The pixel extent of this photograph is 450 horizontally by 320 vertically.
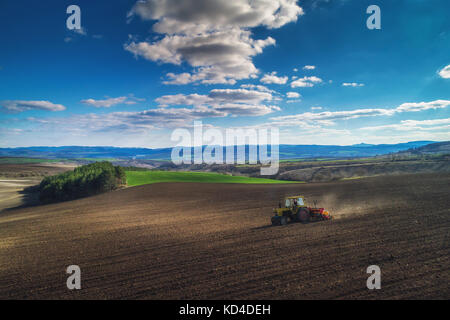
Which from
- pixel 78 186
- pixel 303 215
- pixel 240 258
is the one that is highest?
pixel 303 215

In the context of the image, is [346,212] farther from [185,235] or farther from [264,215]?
[185,235]

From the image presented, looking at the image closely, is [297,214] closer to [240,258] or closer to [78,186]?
[240,258]

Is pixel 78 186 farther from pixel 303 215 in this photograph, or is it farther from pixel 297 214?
pixel 303 215

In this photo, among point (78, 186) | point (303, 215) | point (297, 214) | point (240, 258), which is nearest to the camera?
point (240, 258)

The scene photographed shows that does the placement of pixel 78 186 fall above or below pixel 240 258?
below

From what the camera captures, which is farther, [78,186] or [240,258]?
[78,186]

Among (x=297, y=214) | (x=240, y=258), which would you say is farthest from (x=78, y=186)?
(x=240, y=258)

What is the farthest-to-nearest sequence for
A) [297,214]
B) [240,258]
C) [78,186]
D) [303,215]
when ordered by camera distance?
[78,186] → [297,214] → [303,215] → [240,258]
